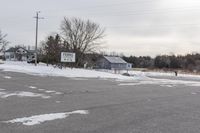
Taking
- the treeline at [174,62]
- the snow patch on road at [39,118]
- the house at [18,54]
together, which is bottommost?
the snow patch on road at [39,118]

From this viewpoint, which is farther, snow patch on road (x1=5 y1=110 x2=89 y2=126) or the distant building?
the distant building

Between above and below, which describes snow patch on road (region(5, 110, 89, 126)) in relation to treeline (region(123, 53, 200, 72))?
below

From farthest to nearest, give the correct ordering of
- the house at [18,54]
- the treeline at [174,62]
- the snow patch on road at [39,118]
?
the house at [18,54] < the treeline at [174,62] < the snow patch on road at [39,118]

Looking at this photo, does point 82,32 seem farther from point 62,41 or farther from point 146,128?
point 146,128

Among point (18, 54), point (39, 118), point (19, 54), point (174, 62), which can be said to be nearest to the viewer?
point (39, 118)

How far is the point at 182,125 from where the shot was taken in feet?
30.0

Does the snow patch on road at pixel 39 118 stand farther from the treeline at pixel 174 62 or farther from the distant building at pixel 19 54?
the distant building at pixel 19 54

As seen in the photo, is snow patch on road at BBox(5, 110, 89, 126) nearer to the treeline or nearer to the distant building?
the treeline

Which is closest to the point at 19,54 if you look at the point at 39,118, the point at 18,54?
the point at 18,54

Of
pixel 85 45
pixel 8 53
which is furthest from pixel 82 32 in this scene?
pixel 8 53

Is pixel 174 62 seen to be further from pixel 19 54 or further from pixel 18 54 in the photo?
pixel 18 54

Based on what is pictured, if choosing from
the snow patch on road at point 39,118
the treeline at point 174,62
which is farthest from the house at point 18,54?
the snow patch on road at point 39,118

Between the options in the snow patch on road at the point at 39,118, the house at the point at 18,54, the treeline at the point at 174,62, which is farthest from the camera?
the house at the point at 18,54

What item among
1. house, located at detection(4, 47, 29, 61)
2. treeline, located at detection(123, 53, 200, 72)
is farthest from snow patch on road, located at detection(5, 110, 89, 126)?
house, located at detection(4, 47, 29, 61)
